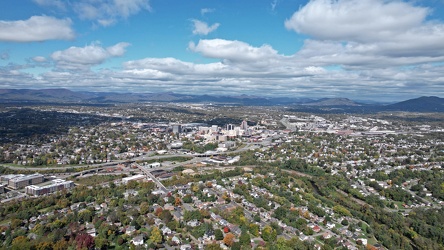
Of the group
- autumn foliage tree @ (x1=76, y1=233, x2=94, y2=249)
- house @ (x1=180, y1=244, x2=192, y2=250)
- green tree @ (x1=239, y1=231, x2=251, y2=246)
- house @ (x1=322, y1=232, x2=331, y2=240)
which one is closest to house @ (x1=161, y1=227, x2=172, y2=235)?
house @ (x1=180, y1=244, x2=192, y2=250)

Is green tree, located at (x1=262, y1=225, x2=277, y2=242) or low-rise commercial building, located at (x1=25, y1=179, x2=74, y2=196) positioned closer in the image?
green tree, located at (x1=262, y1=225, x2=277, y2=242)

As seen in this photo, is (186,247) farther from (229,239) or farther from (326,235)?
(326,235)

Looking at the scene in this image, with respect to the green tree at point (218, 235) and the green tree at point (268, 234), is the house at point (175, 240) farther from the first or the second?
the green tree at point (268, 234)

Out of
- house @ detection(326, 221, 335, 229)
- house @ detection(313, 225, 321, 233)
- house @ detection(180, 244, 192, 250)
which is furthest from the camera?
house @ detection(326, 221, 335, 229)

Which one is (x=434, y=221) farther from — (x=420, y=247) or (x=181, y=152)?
(x=181, y=152)

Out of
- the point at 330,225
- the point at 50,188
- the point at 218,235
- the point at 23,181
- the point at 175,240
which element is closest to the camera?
the point at 175,240

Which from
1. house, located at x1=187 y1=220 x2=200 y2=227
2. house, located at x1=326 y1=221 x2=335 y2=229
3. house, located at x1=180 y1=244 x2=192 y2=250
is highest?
house, located at x1=187 y1=220 x2=200 y2=227

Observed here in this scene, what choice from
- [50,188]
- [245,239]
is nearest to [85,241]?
[245,239]

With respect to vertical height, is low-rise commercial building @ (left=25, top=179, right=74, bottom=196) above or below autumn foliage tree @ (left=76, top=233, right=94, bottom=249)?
below

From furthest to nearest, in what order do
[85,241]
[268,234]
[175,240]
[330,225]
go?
[330,225]
[268,234]
[175,240]
[85,241]

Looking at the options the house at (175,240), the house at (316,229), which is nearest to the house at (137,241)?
the house at (175,240)

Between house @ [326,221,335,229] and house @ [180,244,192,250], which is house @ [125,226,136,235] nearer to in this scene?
house @ [180,244,192,250]

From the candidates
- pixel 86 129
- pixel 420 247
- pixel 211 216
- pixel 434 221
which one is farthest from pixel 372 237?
pixel 86 129
